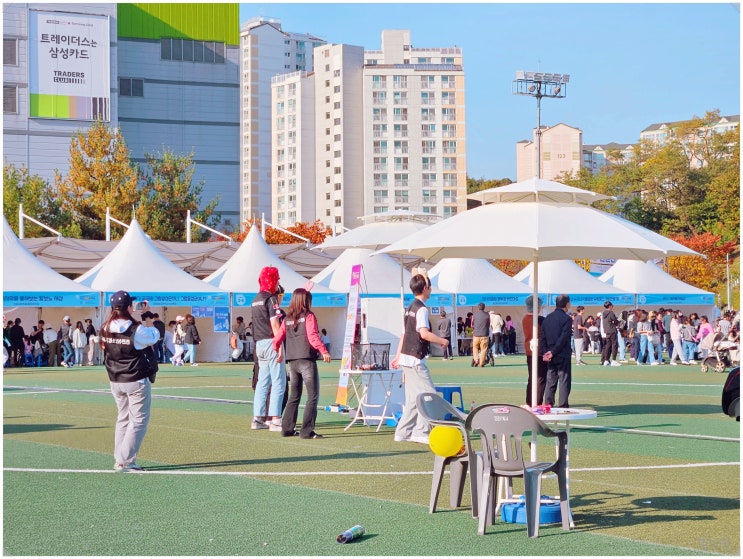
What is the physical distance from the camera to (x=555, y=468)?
782cm

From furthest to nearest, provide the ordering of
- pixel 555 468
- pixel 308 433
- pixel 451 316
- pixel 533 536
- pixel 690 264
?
pixel 690 264 → pixel 451 316 → pixel 308 433 → pixel 555 468 → pixel 533 536

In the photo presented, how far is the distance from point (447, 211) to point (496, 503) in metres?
129

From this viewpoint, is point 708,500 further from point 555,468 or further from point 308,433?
point 308,433

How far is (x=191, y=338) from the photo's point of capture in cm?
3347

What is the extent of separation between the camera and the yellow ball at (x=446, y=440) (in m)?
8.12

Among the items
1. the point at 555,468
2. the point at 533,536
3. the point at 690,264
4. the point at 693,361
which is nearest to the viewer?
the point at 533,536

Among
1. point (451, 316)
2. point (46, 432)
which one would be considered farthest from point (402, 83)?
point (46, 432)

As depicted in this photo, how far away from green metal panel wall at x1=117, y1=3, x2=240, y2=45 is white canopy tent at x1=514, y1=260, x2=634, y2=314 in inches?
2252

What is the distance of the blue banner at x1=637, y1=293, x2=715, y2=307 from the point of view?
42656 mm

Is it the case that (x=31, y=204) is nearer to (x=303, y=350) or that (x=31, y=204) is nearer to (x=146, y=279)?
(x=146, y=279)

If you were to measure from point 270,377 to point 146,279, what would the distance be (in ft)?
69.9

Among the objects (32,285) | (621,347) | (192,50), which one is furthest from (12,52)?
(621,347)

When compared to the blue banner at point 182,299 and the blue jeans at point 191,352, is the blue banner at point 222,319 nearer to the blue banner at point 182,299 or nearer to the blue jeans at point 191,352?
the blue banner at point 182,299

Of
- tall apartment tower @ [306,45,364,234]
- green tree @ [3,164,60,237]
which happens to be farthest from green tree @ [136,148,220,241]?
tall apartment tower @ [306,45,364,234]
